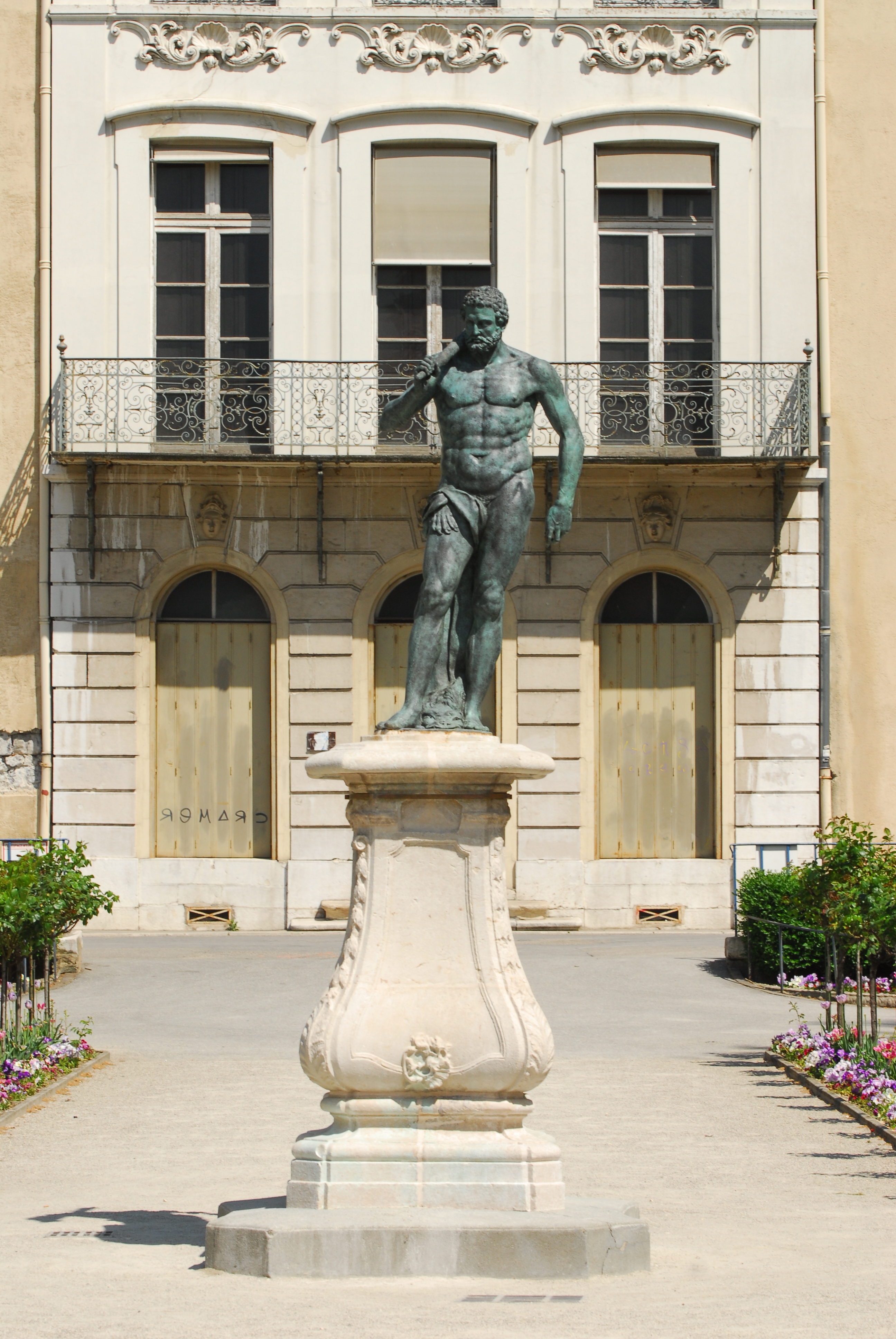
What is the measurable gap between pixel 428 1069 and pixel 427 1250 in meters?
0.70

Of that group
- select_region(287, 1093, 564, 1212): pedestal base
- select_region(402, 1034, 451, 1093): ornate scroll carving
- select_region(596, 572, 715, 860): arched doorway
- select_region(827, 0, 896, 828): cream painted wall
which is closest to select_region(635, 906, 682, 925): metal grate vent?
select_region(596, 572, 715, 860): arched doorway

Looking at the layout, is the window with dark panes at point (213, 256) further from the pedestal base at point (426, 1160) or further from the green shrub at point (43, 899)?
the pedestal base at point (426, 1160)

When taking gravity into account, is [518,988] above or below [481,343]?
below

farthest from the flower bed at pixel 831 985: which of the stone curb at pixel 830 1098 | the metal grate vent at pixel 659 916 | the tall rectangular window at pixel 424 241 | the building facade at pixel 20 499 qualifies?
the building facade at pixel 20 499

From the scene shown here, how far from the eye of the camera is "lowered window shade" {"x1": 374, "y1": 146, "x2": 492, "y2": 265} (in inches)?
786

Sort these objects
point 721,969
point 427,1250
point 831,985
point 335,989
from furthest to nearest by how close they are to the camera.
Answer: point 721,969
point 831,985
point 335,989
point 427,1250

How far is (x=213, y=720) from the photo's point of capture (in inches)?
784

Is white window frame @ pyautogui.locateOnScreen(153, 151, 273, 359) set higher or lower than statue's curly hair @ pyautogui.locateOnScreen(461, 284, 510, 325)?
higher

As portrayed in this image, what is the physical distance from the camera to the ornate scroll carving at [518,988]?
6.75 m

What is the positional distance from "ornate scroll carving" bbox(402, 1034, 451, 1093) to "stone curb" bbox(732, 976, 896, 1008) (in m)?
7.05

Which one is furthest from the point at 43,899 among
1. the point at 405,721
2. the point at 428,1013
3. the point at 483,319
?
the point at 483,319

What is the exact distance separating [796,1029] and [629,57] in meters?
11.7

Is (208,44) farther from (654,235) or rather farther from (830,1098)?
(830,1098)

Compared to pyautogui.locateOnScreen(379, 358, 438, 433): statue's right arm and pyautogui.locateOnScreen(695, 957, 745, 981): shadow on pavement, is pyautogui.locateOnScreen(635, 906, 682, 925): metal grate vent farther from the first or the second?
pyautogui.locateOnScreen(379, 358, 438, 433): statue's right arm
